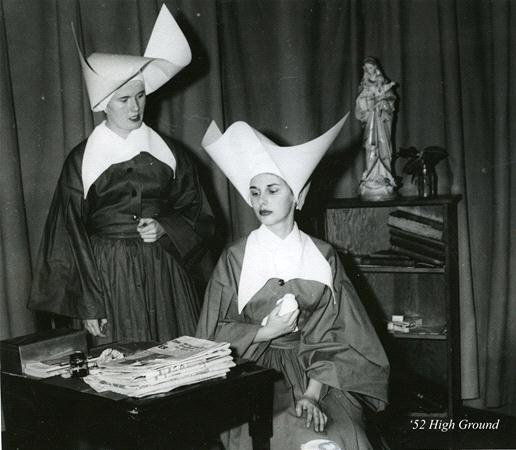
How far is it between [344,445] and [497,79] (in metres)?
2.44

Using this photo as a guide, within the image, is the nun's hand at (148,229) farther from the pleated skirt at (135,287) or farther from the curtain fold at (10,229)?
the curtain fold at (10,229)

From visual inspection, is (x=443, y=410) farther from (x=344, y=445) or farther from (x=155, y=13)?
(x=155, y=13)

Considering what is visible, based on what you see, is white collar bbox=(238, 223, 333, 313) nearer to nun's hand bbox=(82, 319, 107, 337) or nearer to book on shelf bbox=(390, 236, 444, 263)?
nun's hand bbox=(82, 319, 107, 337)

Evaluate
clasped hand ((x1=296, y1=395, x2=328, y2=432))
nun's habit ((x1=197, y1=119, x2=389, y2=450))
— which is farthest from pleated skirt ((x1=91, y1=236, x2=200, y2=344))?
clasped hand ((x1=296, y1=395, x2=328, y2=432))

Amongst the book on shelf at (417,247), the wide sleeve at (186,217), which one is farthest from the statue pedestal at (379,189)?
the wide sleeve at (186,217)

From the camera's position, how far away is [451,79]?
148 inches

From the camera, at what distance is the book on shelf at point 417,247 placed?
3533 mm

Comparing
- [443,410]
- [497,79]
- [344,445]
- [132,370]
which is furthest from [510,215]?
[132,370]

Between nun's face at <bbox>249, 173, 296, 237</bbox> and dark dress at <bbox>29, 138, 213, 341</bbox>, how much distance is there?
1.50 ft

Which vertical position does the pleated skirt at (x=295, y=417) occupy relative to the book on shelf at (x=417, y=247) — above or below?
below

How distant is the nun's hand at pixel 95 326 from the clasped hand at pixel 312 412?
94 centimetres

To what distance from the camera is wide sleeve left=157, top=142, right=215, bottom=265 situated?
2.74 meters

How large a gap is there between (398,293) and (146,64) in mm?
2181

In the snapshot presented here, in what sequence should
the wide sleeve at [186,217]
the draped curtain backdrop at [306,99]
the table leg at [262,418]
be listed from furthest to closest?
Result: 1. the draped curtain backdrop at [306,99]
2. the wide sleeve at [186,217]
3. the table leg at [262,418]
